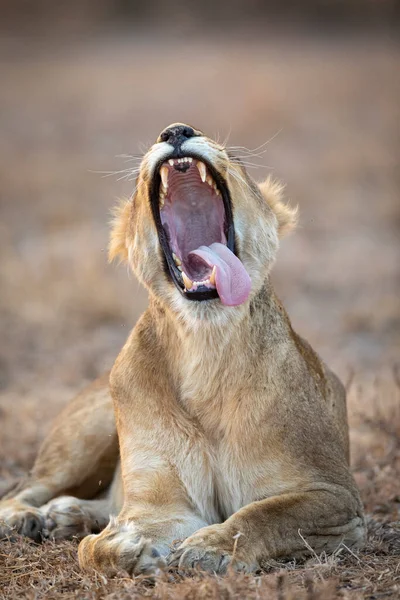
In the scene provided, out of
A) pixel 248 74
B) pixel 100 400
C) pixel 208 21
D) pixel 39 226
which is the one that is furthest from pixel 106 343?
pixel 208 21

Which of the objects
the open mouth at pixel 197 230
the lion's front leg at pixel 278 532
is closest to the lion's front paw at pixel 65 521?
the lion's front leg at pixel 278 532

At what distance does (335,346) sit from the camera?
32.4 ft

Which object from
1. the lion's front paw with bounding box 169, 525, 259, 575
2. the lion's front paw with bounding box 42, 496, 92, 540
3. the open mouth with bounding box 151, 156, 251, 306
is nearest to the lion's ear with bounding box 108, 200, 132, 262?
the open mouth with bounding box 151, 156, 251, 306

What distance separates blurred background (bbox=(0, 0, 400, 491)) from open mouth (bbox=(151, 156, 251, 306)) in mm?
365

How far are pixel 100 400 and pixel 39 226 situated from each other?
9.22m

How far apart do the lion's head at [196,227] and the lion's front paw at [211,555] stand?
97 cm

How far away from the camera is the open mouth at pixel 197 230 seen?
464 cm

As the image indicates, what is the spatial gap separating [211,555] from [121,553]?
358 mm

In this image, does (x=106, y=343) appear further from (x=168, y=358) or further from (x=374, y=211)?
(x=374, y=211)

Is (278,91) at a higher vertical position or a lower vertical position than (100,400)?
higher

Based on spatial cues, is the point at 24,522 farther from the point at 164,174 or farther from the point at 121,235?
the point at 164,174

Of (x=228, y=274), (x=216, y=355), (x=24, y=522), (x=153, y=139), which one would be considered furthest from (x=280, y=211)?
(x=153, y=139)

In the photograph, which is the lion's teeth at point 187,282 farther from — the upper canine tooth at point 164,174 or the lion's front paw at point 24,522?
the lion's front paw at point 24,522

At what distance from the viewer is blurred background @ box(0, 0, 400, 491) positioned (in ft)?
33.0
